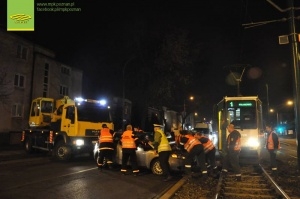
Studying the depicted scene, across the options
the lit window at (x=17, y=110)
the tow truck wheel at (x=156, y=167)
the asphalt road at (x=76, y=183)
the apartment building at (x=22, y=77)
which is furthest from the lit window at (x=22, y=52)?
the tow truck wheel at (x=156, y=167)

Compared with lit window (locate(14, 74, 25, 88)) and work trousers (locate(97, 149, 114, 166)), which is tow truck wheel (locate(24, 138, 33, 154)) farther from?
lit window (locate(14, 74, 25, 88))

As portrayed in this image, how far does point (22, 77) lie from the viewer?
3222cm

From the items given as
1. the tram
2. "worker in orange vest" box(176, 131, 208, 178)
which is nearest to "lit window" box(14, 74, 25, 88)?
the tram

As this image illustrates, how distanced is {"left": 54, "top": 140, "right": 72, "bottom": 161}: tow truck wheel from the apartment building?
11766 mm

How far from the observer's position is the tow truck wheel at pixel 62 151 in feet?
54.7

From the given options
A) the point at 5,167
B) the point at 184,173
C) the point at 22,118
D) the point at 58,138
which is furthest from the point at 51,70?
the point at 184,173

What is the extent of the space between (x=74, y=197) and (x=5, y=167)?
7.21 meters

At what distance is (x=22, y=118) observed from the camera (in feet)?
104

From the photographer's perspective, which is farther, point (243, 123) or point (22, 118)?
point (22, 118)

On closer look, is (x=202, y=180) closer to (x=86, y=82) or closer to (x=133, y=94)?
(x=133, y=94)

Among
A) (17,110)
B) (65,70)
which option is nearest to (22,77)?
(17,110)

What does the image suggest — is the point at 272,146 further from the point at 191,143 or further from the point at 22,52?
the point at 22,52

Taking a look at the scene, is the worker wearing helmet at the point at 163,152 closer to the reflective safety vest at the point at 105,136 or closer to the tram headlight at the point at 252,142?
the reflective safety vest at the point at 105,136

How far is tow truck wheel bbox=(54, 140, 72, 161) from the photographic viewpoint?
1669 centimetres
